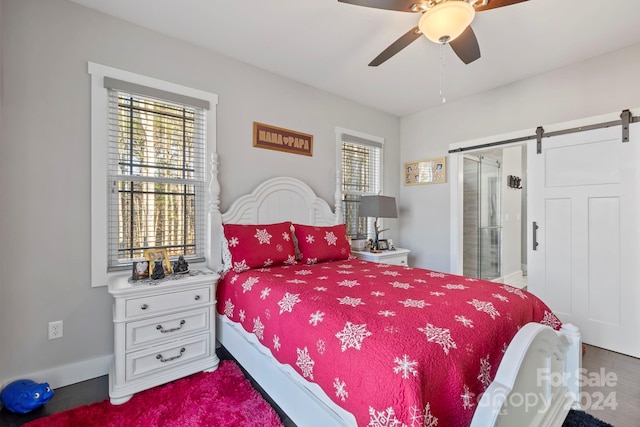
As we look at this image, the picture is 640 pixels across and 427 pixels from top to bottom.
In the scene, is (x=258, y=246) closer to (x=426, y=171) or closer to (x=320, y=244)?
(x=320, y=244)

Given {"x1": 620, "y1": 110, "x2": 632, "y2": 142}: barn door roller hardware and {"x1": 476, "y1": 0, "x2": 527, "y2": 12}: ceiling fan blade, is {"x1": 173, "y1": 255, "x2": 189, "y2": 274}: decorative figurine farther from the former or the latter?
{"x1": 620, "y1": 110, "x2": 632, "y2": 142}: barn door roller hardware

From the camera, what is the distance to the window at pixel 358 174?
144 inches

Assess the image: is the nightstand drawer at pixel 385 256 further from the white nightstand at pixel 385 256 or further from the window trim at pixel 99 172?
the window trim at pixel 99 172

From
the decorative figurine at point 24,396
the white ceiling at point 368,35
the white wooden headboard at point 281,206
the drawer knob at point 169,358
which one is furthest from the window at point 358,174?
the decorative figurine at point 24,396

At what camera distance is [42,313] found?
1.89 metres

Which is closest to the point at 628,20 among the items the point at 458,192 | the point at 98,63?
the point at 458,192

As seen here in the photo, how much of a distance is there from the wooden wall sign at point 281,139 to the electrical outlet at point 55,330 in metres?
2.02

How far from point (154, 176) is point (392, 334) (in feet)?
7.08

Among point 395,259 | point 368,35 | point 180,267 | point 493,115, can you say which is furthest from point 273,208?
point 493,115

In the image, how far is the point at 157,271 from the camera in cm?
201

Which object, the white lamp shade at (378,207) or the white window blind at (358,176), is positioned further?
the white window blind at (358,176)

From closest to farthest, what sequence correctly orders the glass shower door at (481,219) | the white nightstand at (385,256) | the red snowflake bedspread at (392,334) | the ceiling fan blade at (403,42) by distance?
the red snowflake bedspread at (392,334)
the ceiling fan blade at (403,42)
the white nightstand at (385,256)
the glass shower door at (481,219)

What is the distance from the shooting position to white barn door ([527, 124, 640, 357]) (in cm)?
244

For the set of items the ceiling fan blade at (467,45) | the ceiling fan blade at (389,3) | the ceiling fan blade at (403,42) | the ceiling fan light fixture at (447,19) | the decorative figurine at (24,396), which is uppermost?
the ceiling fan blade at (389,3)
